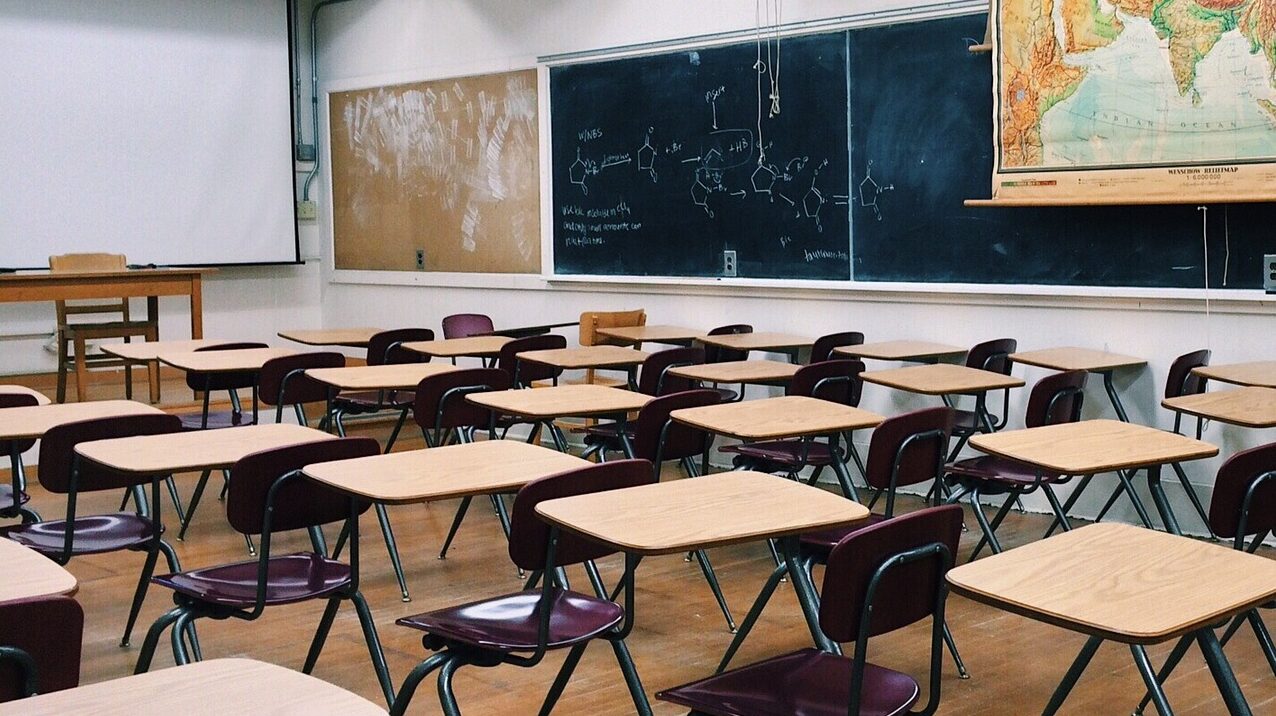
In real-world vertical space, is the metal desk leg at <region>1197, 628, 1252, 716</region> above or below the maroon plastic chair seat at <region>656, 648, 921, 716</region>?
above

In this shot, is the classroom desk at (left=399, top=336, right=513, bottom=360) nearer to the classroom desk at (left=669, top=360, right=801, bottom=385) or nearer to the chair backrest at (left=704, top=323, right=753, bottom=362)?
the chair backrest at (left=704, top=323, right=753, bottom=362)

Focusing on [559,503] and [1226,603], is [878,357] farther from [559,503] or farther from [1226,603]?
[1226,603]

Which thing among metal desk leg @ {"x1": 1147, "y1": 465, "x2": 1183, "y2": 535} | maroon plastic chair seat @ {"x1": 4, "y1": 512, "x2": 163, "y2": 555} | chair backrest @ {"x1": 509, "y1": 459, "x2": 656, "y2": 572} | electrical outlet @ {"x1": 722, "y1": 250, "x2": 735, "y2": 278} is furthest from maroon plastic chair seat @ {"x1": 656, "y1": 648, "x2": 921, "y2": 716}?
electrical outlet @ {"x1": 722, "y1": 250, "x2": 735, "y2": 278}

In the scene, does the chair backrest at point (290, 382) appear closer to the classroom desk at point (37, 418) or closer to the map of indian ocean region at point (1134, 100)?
the classroom desk at point (37, 418)

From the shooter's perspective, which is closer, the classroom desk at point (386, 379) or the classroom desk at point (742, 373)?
the classroom desk at point (386, 379)

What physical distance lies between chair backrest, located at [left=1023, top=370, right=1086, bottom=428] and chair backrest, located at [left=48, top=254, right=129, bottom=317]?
602cm

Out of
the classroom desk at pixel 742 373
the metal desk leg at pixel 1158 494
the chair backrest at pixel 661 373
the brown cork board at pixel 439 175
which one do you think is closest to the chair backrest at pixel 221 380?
the chair backrest at pixel 661 373

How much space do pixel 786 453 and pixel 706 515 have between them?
2442 millimetres

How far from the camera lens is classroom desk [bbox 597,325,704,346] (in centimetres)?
731

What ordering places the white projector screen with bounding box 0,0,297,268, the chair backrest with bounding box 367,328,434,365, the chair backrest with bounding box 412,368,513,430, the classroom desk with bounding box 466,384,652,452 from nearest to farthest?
1. the classroom desk with bounding box 466,384,652,452
2. the chair backrest with bounding box 412,368,513,430
3. the chair backrest with bounding box 367,328,434,365
4. the white projector screen with bounding box 0,0,297,268

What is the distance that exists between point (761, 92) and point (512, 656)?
520 cm

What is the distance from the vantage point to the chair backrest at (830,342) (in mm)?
6567

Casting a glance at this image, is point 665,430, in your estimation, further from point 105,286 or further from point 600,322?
point 105,286

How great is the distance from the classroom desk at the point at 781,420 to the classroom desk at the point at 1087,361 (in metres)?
1.49
